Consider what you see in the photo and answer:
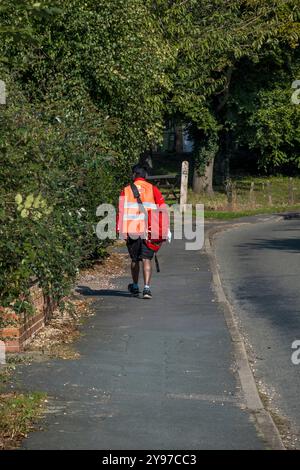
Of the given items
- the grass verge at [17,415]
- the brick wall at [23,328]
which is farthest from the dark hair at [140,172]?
the grass verge at [17,415]

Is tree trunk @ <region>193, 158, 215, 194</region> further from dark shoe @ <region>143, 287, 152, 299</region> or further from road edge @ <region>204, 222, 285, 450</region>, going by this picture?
dark shoe @ <region>143, 287, 152, 299</region>

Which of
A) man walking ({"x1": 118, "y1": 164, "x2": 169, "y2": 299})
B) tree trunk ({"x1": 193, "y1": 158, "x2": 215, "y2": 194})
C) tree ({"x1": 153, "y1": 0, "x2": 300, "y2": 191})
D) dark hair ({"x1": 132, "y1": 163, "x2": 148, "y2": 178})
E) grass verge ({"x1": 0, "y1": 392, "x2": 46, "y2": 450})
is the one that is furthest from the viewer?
tree trunk ({"x1": 193, "y1": 158, "x2": 215, "y2": 194})

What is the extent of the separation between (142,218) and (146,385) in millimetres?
6450

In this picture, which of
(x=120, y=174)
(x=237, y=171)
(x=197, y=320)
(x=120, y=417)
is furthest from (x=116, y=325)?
(x=237, y=171)

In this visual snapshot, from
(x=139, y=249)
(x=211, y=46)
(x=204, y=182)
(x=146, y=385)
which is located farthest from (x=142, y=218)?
(x=204, y=182)

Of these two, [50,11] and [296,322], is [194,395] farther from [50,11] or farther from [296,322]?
[296,322]

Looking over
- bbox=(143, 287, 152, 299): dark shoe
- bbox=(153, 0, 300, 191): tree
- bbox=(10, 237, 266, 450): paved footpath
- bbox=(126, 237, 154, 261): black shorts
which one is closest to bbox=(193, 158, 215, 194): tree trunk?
bbox=(153, 0, 300, 191): tree

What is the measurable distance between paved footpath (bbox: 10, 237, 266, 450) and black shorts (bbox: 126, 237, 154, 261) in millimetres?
942

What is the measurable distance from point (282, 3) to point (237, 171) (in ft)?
59.3

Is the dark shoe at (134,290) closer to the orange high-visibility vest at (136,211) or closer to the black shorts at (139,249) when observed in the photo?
the black shorts at (139,249)

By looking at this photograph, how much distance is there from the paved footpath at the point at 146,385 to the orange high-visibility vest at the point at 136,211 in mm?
1206

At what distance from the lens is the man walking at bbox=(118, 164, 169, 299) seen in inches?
629

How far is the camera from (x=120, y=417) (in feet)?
27.6

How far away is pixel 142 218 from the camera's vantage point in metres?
16.0
